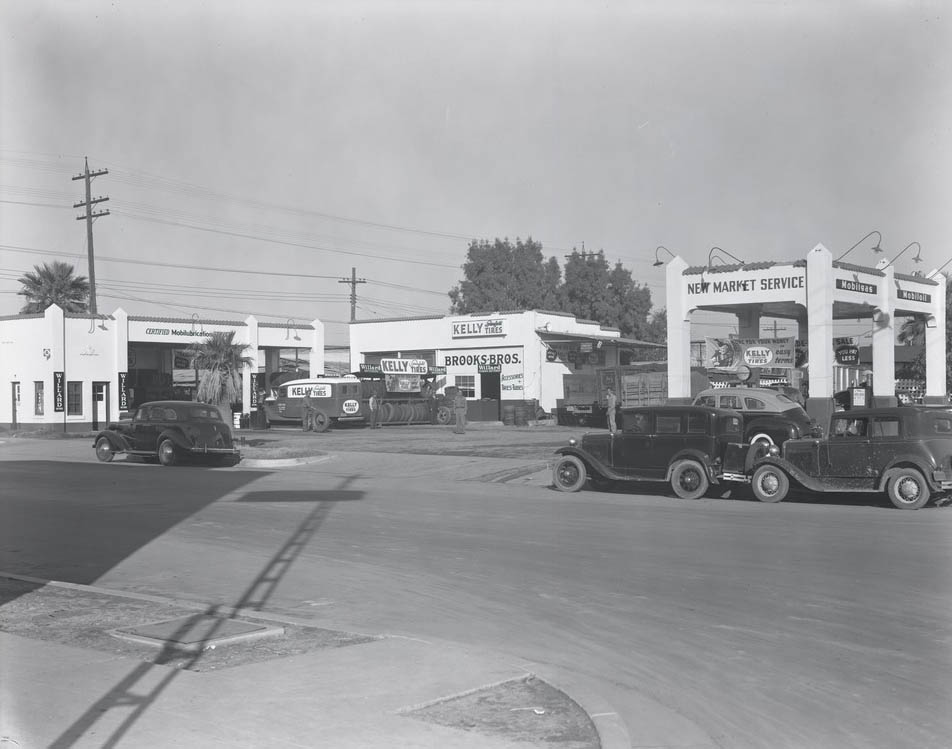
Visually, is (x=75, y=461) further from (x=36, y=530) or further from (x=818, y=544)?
(x=818, y=544)

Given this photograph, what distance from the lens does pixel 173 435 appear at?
2762cm

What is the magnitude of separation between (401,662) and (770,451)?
43.6 feet

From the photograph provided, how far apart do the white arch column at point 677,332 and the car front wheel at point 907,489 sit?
1856 cm

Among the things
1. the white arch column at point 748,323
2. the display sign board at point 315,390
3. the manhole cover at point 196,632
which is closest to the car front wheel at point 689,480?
the manhole cover at point 196,632

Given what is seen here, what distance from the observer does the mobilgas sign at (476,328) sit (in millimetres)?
56934

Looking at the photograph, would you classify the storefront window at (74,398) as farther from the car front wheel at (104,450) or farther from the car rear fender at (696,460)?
the car rear fender at (696,460)

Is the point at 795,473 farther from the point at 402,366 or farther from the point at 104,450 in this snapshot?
the point at 402,366

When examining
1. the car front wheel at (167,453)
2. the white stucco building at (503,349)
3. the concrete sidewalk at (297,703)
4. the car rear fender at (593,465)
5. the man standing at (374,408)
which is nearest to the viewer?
the concrete sidewalk at (297,703)

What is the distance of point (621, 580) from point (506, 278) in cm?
8197

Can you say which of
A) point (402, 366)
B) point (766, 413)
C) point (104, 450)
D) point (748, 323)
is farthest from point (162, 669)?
point (402, 366)

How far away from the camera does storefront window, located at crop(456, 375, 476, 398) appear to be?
192ft

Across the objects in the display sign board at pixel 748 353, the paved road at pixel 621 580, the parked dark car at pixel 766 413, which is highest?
the display sign board at pixel 748 353

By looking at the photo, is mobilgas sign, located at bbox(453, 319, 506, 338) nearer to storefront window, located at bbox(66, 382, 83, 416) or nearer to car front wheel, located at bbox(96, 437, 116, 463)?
storefront window, located at bbox(66, 382, 83, 416)

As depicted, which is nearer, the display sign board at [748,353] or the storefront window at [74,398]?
the display sign board at [748,353]
